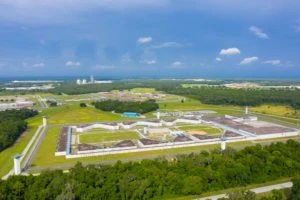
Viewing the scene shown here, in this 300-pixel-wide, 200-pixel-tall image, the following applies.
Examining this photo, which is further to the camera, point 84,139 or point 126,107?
point 126,107

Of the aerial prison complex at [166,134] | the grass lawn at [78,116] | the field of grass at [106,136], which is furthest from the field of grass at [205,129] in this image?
the grass lawn at [78,116]

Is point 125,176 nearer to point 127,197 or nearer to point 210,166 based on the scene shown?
point 127,197

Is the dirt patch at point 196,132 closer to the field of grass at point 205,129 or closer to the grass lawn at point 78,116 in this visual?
the field of grass at point 205,129

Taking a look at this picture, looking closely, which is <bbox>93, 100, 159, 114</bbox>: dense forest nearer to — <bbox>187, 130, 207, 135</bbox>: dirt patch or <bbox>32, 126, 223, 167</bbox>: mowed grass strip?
<bbox>187, 130, 207, 135</bbox>: dirt patch

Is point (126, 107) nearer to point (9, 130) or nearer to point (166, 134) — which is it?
point (166, 134)

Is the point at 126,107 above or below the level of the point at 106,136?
above

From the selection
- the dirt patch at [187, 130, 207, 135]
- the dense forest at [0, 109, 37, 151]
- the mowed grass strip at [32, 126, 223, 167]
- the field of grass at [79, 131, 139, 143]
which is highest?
the dense forest at [0, 109, 37, 151]

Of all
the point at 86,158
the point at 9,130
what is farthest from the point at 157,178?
the point at 9,130

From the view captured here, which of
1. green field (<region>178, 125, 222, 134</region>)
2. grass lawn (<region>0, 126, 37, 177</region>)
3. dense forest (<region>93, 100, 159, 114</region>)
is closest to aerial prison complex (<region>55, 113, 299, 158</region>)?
green field (<region>178, 125, 222, 134</region>)
